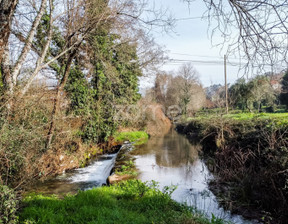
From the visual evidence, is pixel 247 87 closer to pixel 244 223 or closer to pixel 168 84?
pixel 244 223

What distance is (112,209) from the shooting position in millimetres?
4676

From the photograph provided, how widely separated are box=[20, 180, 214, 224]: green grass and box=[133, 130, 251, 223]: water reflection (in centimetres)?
96

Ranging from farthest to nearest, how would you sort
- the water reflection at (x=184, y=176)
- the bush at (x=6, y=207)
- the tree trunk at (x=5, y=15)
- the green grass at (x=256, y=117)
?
the green grass at (x=256, y=117)
the water reflection at (x=184, y=176)
the tree trunk at (x=5, y=15)
the bush at (x=6, y=207)

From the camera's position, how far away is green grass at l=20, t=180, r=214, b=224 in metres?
4.08

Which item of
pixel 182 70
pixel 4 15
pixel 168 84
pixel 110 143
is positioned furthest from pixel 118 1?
pixel 168 84

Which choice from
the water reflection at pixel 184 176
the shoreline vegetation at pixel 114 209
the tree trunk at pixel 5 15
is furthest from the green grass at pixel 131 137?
the tree trunk at pixel 5 15

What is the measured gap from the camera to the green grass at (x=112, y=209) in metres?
4.08

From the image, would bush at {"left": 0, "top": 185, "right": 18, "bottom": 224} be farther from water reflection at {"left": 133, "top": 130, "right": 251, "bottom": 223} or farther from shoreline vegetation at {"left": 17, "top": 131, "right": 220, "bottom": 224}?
water reflection at {"left": 133, "top": 130, "right": 251, "bottom": 223}

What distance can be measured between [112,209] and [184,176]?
442cm

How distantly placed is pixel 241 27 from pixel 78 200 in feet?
16.0

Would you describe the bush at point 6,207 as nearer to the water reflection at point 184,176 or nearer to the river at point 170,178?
the river at point 170,178

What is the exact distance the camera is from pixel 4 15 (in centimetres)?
484

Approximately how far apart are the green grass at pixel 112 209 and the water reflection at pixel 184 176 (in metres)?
0.96

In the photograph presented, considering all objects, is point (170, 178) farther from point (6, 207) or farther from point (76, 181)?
point (6, 207)
